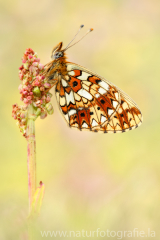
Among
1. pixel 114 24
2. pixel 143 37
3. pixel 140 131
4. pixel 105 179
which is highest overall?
pixel 114 24

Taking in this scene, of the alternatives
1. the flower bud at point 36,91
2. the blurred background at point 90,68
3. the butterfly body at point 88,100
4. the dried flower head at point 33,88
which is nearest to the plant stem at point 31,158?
the dried flower head at point 33,88

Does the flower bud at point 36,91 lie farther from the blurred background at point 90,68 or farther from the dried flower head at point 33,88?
the blurred background at point 90,68

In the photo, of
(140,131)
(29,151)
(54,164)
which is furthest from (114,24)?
(29,151)

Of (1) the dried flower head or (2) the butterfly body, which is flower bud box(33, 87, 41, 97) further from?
(2) the butterfly body

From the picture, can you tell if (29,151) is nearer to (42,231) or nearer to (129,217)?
(42,231)

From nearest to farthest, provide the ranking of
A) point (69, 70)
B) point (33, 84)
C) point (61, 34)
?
point (33, 84), point (69, 70), point (61, 34)

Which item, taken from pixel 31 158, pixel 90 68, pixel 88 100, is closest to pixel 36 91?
pixel 31 158

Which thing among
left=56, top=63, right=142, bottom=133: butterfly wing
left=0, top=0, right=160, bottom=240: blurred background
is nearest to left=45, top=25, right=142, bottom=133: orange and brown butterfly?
left=56, top=63, right=142, bottom=133: butterfly wing

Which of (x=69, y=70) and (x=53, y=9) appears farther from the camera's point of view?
(x=53, y=9)
